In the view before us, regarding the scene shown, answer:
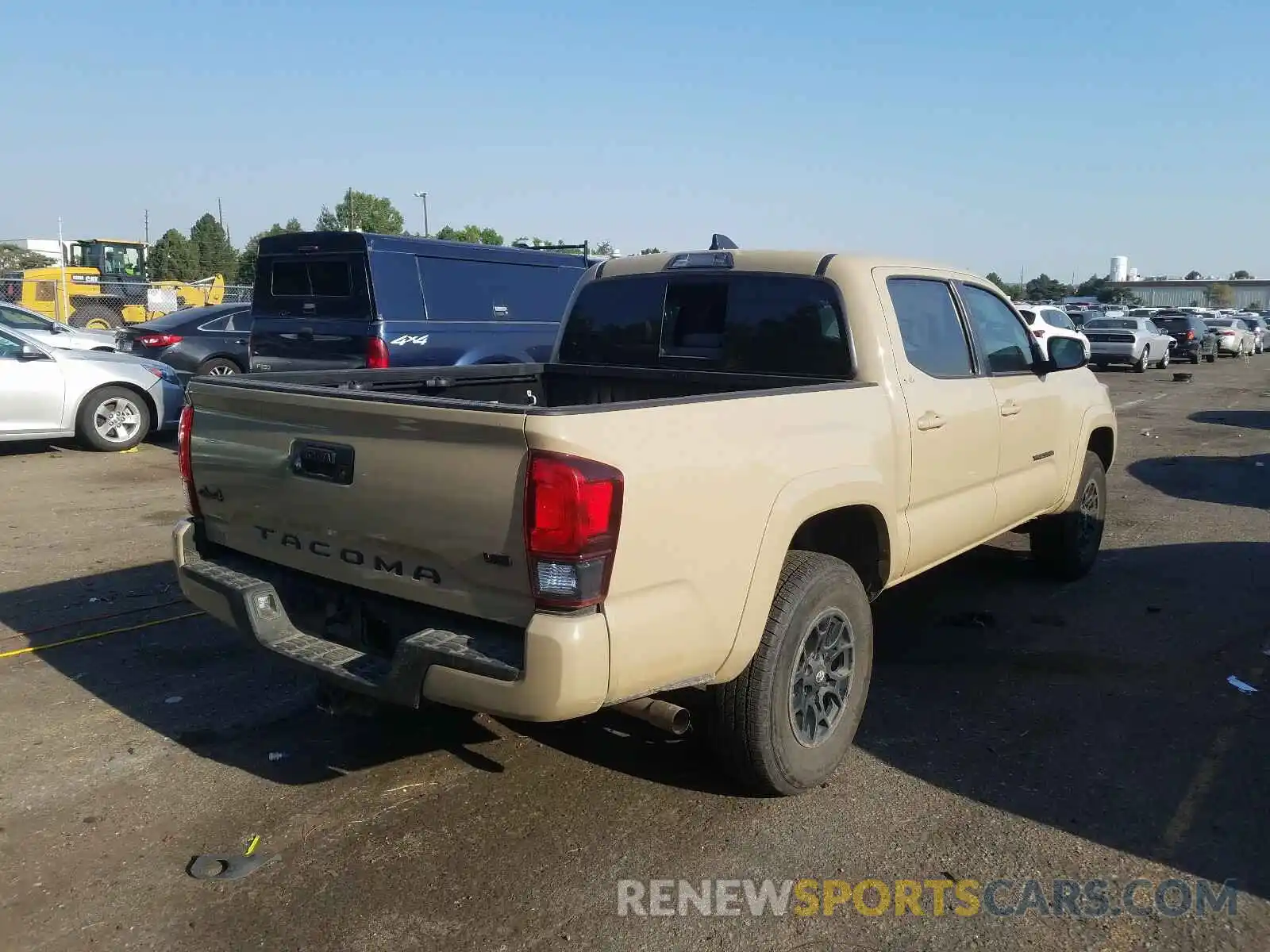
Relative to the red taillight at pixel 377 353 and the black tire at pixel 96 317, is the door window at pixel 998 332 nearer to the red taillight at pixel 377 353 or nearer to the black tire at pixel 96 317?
the red taillight at pixel 377 353

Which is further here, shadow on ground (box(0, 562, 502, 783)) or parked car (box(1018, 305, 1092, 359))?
parked car (box(1018, 305, 1092, 359))

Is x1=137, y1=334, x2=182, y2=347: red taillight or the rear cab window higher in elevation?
the rear cab window

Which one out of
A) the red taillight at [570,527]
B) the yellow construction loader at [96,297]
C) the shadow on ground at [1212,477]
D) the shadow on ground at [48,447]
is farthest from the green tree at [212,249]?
the red taillight at [570,527]

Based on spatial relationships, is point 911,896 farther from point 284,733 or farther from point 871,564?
point 284,733

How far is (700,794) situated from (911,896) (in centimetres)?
87

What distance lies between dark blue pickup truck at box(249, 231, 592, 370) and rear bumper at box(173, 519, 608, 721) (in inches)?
240

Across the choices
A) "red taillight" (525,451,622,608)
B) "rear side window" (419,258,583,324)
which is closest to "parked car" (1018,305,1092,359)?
"rear side window" (419,258,583,324)

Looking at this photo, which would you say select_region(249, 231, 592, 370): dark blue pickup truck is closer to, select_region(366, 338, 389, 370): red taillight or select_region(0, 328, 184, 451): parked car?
select_region(366, 338, 389, 370): red taillight

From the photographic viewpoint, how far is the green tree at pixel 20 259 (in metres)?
50.5

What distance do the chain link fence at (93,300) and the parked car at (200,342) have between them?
1294 cm

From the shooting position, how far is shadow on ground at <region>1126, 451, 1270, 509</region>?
966 cm

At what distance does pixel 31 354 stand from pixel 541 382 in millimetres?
7753

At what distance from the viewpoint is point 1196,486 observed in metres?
10.3

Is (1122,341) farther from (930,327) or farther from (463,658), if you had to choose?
(463,658)
